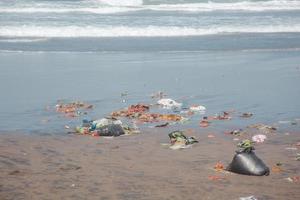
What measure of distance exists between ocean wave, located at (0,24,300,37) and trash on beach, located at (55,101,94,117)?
1210cm

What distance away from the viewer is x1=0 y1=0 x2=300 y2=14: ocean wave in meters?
34.5

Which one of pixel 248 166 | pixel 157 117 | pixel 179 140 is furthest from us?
pixel 157 117

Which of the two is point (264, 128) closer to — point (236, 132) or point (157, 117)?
point (236, 132)

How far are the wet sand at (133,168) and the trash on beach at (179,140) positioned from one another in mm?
166

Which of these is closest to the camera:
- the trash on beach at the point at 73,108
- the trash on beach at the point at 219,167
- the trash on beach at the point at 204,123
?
the trash on beach at the point at 219,167

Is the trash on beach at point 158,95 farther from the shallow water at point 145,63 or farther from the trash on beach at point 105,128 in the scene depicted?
the trash on beach at point 105,128

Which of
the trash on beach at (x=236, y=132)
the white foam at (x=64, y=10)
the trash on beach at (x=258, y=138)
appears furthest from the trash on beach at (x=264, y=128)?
the white foam at (x=64, y=10)

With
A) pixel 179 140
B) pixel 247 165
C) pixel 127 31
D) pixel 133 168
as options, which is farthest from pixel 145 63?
pixel 247 165

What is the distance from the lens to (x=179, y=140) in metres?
9.21

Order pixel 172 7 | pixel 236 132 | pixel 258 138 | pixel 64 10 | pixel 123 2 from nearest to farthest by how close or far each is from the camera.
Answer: pixel 258 138 < pixel 236 132 < pixel 64 10 < pixel 172 7 < pixel 123 2

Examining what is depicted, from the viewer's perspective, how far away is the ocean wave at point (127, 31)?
2427 cm

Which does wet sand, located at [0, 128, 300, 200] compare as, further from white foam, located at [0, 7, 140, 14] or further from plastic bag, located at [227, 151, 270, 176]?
white foam, located at [0, 7, 140, 14]

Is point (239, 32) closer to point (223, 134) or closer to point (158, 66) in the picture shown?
point (158, 66)

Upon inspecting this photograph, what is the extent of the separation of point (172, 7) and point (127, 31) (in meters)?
13.4
